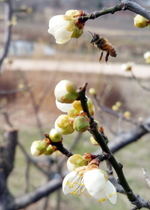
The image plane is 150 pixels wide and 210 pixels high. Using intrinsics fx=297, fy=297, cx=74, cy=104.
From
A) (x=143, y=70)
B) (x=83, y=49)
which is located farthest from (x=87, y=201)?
Answer: (x=83, y=49)

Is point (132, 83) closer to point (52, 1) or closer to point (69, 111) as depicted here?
point (69, 111)

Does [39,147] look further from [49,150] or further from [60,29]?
[60,29]

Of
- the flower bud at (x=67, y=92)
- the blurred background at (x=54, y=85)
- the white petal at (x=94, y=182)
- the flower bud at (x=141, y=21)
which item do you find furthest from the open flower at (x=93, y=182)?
the blurred background at (x=54, y=85)

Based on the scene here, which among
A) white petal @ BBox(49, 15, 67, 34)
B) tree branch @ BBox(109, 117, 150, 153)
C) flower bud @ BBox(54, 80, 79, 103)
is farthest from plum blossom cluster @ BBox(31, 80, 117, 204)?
tree branch @ BBox(109, 117, 150, 153)

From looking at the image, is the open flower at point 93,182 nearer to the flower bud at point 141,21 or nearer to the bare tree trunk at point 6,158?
the flower bud at point 141,21

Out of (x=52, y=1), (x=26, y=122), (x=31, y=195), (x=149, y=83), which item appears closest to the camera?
(x=31, y=195)

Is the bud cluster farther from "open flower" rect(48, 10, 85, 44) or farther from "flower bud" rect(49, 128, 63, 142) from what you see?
"open flower" rect(48, 10, 85, 44)
